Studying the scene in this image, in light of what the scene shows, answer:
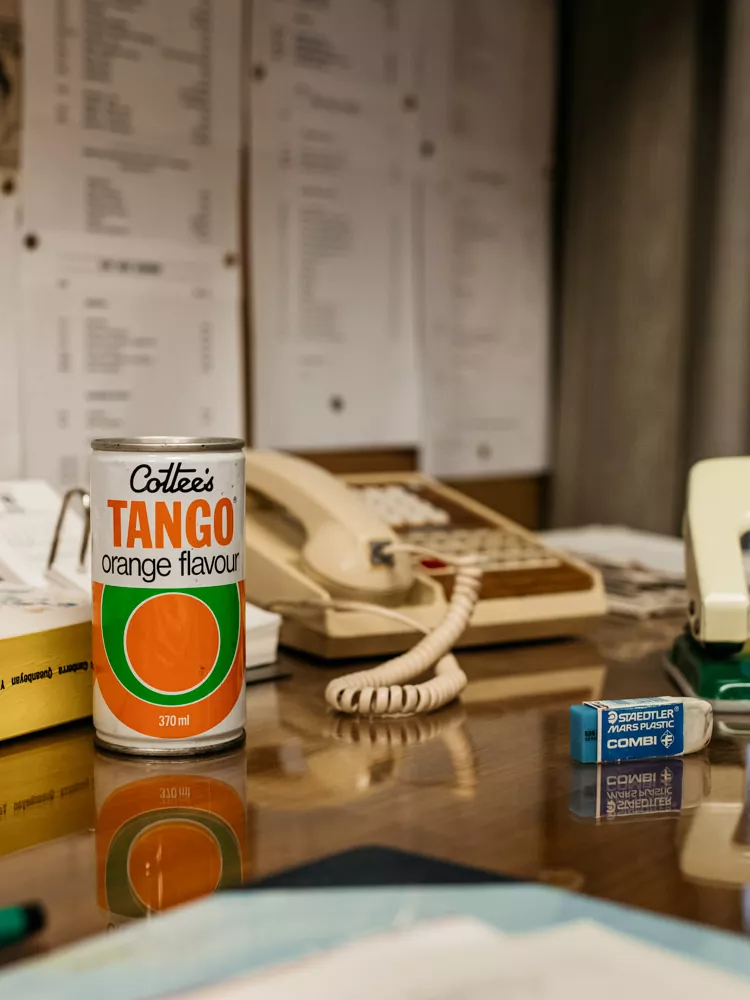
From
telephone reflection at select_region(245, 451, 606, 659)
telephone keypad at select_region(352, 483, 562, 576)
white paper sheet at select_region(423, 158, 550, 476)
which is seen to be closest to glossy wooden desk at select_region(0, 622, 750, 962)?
telephone reflection at select_region(245, 451, 606, 659)

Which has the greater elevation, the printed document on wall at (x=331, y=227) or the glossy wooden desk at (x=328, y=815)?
the printed document on wall at (x=331, y=227)

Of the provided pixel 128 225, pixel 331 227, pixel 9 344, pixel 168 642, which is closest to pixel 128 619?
pixel 168 642

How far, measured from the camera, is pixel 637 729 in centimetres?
72

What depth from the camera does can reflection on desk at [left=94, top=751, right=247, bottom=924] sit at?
0.51 meters

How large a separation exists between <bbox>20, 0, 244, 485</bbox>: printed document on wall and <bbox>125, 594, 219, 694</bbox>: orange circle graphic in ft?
2.69

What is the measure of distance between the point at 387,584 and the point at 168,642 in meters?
0.34

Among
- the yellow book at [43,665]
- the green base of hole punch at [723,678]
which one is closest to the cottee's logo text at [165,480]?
the yellow book at [43,665]

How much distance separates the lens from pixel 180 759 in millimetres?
683

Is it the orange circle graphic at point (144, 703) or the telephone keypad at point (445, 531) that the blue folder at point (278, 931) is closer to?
the orange circle graphic at point (144, 703)

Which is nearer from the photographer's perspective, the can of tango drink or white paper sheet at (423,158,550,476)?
the can of tango drink

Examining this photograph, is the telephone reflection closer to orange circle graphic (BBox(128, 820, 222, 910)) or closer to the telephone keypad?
the telephone keypad

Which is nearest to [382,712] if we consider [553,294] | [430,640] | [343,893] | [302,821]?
[430,640]

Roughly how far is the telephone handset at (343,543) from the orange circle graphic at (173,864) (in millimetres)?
392

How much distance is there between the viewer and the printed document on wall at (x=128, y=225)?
1398 millimetres
